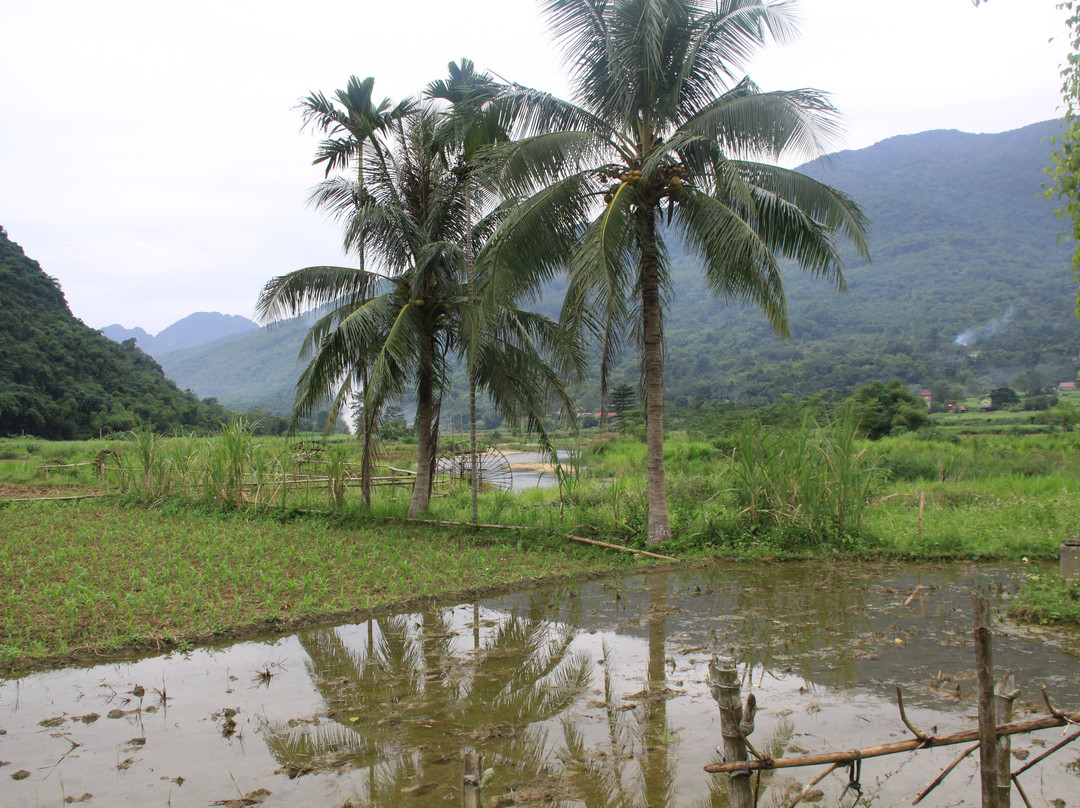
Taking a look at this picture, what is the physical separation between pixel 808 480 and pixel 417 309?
638cm

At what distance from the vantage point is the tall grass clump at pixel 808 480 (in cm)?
845

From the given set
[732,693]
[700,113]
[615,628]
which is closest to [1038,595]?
[615,628]

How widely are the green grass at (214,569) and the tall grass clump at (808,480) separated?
6.54 ft

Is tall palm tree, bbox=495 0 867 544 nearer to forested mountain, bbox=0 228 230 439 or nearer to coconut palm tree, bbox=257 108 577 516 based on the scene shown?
coconut palm tree, bbox=257 108 577 516

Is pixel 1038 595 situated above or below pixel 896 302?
below

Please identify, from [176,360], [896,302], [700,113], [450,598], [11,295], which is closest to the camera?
[450,598]

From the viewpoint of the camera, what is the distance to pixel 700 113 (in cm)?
863

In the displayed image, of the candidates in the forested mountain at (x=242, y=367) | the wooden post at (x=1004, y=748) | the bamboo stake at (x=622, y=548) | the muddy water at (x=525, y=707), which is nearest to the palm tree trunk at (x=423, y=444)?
the bamboo stake at (x=622, y=548)

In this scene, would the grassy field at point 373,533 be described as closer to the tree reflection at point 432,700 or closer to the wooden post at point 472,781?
the tree reflection at point 432,700

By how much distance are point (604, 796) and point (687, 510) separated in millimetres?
6972

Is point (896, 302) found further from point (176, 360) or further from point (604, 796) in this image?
point (176, 360)

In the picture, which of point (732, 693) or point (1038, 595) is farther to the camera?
point (1038, 595)

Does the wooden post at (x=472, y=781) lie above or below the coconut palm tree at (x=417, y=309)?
below

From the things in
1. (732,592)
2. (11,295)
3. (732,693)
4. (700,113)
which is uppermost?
(11,295)
